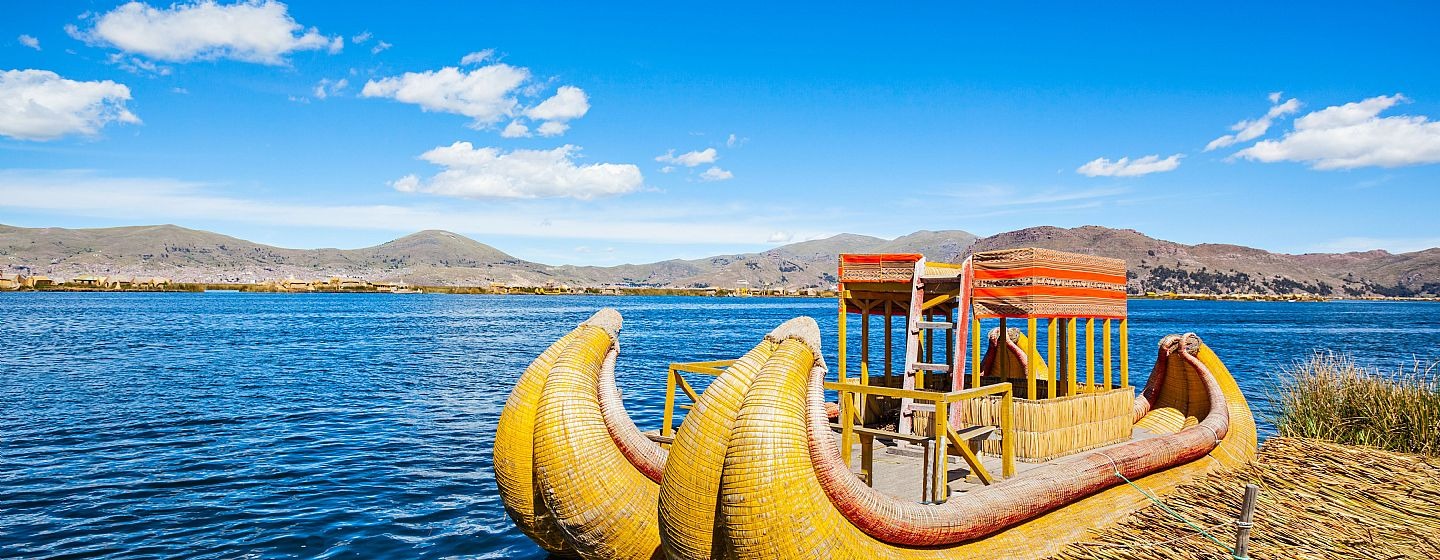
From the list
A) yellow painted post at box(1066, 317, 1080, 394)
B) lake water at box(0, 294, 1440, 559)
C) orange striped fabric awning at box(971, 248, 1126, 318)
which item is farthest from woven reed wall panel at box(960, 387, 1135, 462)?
lake water at box(0, 294, 1440, 559)

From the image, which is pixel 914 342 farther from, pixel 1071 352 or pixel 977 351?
pixel 1071 352

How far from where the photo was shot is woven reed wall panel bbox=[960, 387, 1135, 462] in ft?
38.3

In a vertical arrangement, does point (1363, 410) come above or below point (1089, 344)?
below

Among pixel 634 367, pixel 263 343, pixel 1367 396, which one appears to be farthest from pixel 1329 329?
pixel 263 343

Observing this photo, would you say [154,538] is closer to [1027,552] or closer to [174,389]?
[1027,552]

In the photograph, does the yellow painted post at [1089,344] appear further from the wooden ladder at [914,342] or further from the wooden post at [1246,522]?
the wooden post at [1246,522]

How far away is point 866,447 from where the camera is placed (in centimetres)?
976

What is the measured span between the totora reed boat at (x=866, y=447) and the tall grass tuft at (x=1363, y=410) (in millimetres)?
3138

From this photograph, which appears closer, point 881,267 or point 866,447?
point 866,447

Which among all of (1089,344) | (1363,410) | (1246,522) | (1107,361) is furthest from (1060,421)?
(1363,410)

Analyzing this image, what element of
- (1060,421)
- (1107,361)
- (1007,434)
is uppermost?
(1107,361)

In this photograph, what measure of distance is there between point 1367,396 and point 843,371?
1089 centimetres

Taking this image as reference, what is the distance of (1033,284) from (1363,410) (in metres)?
9.43

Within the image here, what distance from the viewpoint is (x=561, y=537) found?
968cm
